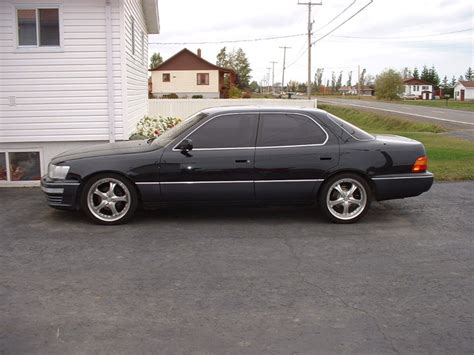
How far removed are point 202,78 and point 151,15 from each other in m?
46.9

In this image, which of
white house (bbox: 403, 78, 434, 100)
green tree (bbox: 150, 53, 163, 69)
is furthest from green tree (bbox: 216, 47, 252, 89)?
white house (bbox: 403, 78, 434, 100)

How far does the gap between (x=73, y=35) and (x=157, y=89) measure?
55.0 m

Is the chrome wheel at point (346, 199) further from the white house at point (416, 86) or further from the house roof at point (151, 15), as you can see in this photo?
the white house at point (416, 86)

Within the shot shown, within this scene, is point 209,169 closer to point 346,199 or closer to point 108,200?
point 108,200

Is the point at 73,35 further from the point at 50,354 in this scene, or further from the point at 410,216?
the point at 50,354

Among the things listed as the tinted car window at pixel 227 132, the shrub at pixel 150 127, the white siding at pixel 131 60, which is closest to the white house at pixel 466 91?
the white siding at pixel 131 60

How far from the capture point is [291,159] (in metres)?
7.17

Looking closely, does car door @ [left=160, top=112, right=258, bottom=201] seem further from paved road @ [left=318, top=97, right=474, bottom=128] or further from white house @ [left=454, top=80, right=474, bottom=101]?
white house @ [left=454, top=80, right=474, bottom=101]

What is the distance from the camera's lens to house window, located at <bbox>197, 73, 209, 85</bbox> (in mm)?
63500

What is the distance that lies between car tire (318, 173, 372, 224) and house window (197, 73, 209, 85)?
5731 centimetres

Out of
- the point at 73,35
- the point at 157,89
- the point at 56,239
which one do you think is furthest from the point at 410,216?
the point at 157,89

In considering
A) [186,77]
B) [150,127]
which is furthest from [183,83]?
[150,127]

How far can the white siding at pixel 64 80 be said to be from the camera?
33.5 ft

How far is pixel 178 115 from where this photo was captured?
88.6ft
